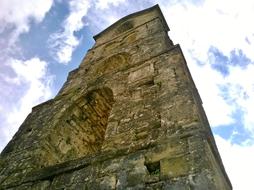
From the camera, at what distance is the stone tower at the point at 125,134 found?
3389 mm

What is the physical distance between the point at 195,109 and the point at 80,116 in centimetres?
360

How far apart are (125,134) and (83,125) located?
2813 millimetres

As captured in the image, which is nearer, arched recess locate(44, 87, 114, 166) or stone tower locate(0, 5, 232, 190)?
stone tower locate(0, 5, 232, 190)

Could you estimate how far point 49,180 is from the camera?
14.1 feet

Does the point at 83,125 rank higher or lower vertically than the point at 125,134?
higher

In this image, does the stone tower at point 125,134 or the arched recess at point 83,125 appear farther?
the arched recess at point 83,125

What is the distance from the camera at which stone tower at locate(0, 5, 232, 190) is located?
11.1ft

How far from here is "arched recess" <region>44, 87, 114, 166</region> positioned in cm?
647

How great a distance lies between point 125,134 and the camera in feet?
15.0

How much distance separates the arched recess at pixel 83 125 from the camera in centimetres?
647

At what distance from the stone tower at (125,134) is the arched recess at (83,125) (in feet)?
0.08

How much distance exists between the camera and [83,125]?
7156 millimetres

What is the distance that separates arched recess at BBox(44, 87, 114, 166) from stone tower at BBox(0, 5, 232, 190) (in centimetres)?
2

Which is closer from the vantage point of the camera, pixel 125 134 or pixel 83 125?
pixel 125 134
